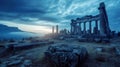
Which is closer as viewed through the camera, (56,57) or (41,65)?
(56,57)

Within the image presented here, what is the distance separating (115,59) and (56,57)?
499 cm

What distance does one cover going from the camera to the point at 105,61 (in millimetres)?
8148

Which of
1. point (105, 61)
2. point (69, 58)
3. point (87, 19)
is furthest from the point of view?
point (87, 19)

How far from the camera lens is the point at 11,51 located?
11.8 meters

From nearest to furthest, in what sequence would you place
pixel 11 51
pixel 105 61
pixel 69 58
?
pixel 69 58 → pixel 105 61 → pixel 11 51

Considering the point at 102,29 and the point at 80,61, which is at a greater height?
the point at 102,29

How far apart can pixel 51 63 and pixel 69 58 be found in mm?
1560

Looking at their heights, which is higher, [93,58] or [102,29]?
[102,29]

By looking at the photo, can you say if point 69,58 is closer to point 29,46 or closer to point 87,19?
point 29,46

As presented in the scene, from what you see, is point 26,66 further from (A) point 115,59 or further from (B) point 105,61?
(A) point 115,59

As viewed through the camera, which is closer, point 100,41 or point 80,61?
point 80,61

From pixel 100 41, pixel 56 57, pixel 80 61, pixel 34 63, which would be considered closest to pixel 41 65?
pixel 34 63

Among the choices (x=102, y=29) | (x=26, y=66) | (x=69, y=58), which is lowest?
(x=26, y=66)

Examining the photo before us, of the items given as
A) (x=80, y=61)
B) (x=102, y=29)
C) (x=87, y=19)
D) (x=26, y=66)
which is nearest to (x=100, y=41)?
(x=102, y=29)
